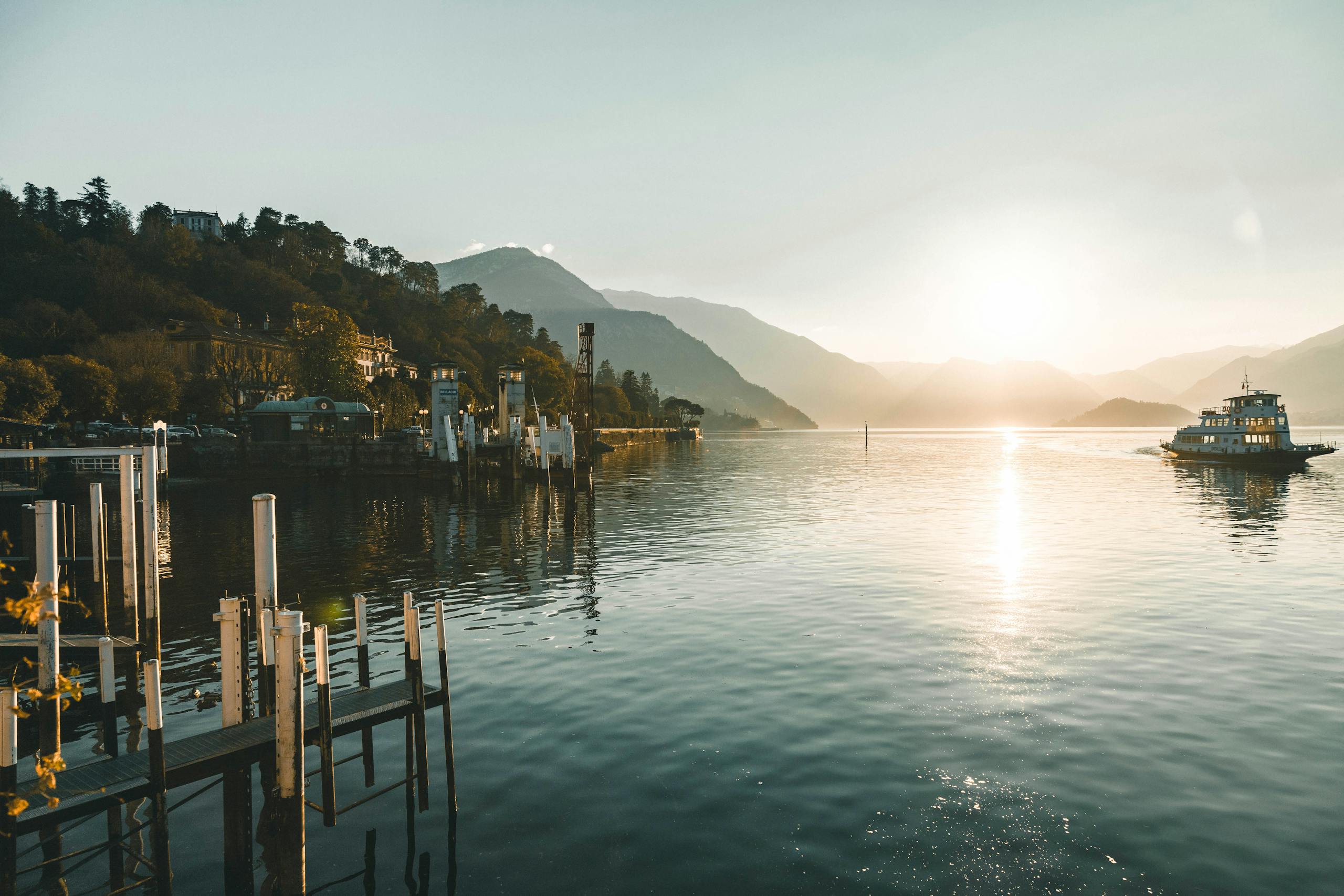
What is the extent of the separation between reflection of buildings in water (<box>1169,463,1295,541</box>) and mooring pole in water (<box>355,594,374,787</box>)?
42.9 meters

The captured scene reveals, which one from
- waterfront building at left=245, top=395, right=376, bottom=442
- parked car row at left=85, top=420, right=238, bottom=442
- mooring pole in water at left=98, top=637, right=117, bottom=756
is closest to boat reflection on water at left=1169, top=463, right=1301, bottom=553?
mooring pole in water at left=98, top=637, right=117, bottom=756

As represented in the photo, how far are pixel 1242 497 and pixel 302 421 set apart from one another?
85.3m

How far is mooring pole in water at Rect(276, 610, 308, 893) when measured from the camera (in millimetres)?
9531

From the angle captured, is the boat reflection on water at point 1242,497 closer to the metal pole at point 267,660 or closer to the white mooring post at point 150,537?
the metal pole at point 267,660

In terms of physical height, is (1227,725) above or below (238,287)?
below

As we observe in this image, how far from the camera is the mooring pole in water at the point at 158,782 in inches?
349

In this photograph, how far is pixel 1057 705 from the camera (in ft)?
52.7

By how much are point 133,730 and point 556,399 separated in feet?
486

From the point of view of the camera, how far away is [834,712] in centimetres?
1565

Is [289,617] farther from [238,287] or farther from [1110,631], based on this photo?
[238,287]

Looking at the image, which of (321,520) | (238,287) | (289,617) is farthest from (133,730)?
(238,287)

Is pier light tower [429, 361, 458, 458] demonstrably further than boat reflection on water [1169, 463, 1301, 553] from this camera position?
Yes

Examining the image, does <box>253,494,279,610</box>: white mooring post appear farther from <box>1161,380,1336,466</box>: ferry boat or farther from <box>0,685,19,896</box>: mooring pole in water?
<box>1161,380,1336,466</box>: ferry boat

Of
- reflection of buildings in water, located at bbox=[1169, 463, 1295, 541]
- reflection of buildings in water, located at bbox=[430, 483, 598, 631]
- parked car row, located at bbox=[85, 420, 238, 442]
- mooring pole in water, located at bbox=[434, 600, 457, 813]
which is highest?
parked car row, located at bbox=[85, 420, 238, 442]
